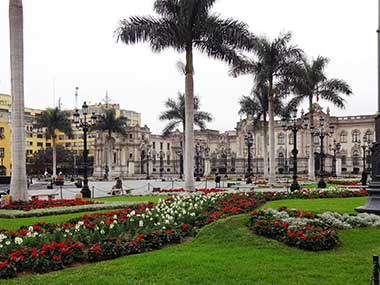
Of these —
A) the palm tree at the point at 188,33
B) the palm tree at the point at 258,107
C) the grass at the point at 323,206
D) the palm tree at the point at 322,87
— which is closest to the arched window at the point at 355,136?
the palm tree at the point at 258,107

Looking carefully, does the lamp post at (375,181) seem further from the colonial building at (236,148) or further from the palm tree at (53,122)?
the colonial building at (236,148)

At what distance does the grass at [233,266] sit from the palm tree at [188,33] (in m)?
13.1

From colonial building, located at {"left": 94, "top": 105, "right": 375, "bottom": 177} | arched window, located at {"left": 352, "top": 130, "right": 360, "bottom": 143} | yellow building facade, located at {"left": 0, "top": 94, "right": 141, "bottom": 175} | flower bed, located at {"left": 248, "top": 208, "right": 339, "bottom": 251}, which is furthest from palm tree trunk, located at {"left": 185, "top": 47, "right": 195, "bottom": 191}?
arched window, located at {"left": 352, "top": 130, "right": 360, "bottom": 143}

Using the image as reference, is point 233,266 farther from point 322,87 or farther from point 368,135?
point 368,135

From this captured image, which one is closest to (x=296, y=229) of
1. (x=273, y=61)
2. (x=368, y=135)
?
(x=273, y=61)

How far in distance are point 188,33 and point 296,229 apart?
14952 millimetres

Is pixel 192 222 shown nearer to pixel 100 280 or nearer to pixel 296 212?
pixel 296 212

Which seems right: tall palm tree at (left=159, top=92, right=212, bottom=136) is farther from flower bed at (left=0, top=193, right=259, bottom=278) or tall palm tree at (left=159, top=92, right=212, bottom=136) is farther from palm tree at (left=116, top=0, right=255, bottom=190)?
flower bed at (left=0, top=193, right=259, bottom=278)

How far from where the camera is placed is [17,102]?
57.7ft

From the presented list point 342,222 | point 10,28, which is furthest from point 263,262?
point 10,28

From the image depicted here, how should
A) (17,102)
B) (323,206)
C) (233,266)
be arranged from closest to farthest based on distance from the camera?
(233,266), (323,206), (17,102)

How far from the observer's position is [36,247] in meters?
8.98

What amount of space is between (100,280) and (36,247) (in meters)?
2.29

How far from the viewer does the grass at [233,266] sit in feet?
23.5
